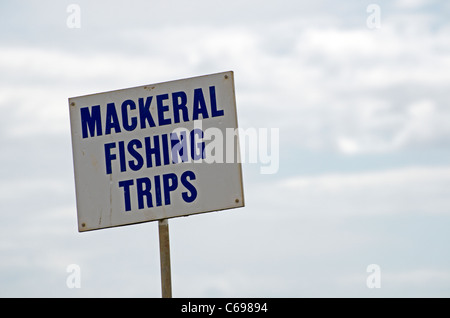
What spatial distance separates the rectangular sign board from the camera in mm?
15148

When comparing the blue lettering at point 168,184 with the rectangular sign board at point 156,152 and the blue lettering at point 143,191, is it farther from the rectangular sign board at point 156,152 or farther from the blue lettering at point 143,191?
the blue lettering at point 143,191

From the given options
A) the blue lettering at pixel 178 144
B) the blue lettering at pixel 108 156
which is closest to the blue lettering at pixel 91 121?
the blue lettering at pixel 108 156

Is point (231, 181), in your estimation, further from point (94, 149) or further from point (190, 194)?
point (94, 149)

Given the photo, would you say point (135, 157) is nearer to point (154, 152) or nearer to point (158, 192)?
point (154, 152)

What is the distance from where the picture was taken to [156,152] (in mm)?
15281

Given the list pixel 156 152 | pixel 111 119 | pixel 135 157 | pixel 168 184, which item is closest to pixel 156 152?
pixel 156 152

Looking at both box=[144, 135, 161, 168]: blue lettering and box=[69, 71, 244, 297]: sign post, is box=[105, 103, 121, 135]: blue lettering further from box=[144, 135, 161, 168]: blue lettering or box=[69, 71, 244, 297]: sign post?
box=[144, 135, 161, 168]: blue lettering

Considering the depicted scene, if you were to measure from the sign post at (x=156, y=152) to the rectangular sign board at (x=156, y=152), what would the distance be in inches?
0.4

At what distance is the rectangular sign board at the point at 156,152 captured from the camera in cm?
1515

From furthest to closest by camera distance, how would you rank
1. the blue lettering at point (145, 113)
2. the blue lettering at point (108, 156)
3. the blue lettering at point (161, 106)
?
1. the blue lettering at point (108, 156)
2. the blue lettering at point (145, 113)
3. the blue lettering at point (161, 106)
